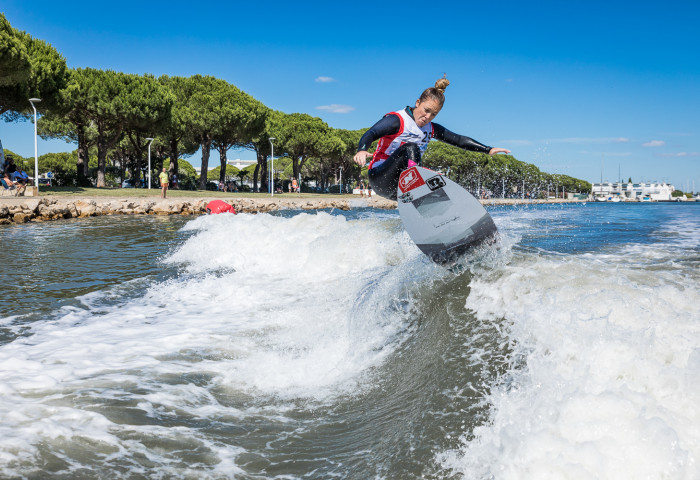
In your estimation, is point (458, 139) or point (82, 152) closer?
point (458, 139)

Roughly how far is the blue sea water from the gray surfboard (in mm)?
219

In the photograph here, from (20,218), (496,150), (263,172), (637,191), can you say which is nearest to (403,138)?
(496,150)

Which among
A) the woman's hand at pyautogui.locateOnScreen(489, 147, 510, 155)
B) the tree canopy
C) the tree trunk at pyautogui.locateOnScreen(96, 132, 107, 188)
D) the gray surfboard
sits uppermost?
the tree canopy

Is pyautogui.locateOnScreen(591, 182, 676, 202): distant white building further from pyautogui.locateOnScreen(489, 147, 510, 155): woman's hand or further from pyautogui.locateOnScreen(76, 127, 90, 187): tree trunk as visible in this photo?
pyautogui.locateOnScreen(489, 147, 510, 155): woman's hand

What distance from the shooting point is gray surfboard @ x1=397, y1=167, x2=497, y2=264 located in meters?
5.55

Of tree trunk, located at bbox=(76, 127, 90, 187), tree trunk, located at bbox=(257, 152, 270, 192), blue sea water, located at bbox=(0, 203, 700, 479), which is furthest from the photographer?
tree trunk, located at bbox=(257, 152, 270, 192)

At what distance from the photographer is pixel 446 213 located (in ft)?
18.3

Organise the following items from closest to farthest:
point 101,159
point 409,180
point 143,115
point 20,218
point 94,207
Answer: point 409,180, point 20,218, point 94,207, point 143,115, point 101,159

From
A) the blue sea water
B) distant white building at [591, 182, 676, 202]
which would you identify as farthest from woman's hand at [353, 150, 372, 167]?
distant white building at [591, 182, 676, 202]

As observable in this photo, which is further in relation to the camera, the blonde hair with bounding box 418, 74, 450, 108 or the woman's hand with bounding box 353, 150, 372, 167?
the blonde hair with bounding box 418, 74, 450, 108

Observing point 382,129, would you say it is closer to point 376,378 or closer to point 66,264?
point 376,378

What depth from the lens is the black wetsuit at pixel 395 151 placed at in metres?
5.51

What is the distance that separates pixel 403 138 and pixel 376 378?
120 inches

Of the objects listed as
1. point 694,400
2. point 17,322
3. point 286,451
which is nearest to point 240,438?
point 286,451
